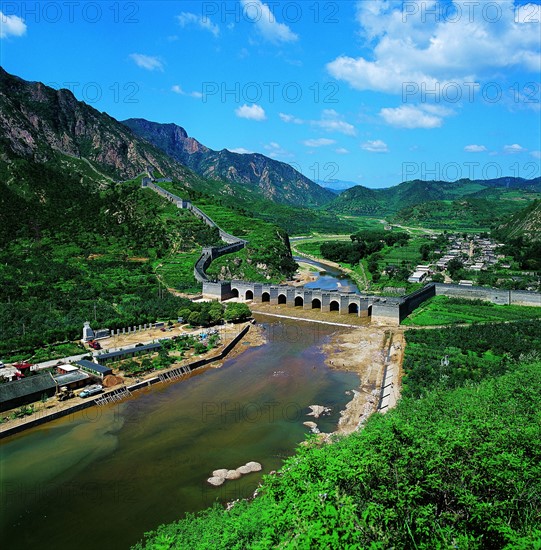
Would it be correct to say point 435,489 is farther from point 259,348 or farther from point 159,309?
point 159,309

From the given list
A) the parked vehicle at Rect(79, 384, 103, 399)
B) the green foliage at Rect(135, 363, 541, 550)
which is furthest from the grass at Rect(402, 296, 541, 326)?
the green foliage at Rect(135, 363, 541, 550)

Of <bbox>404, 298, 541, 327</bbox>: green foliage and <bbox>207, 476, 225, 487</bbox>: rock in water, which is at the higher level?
<bbox>404, 298, 541, 327</bbox>: green foliage

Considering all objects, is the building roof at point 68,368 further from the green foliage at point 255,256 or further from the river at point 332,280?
the river at point 332,280

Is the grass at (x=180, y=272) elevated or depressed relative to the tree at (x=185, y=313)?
elevated

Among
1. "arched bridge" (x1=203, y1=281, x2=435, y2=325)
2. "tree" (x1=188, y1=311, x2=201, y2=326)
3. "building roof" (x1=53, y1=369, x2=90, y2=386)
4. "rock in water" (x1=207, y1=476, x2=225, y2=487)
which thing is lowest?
"rock in water" (x1=207, y1=476, x2=225, y2=487)

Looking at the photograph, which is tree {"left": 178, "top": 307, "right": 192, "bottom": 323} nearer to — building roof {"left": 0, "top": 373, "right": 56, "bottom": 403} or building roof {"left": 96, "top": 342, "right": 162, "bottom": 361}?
building roof {"left": 96, "top": 342, "right": 162, "bottom": 361}

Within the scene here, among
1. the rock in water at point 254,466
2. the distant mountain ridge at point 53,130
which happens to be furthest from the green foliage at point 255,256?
the distant mountain ridge at point 53,130

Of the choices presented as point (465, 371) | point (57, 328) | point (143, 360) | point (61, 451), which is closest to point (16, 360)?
point (57, 328)
